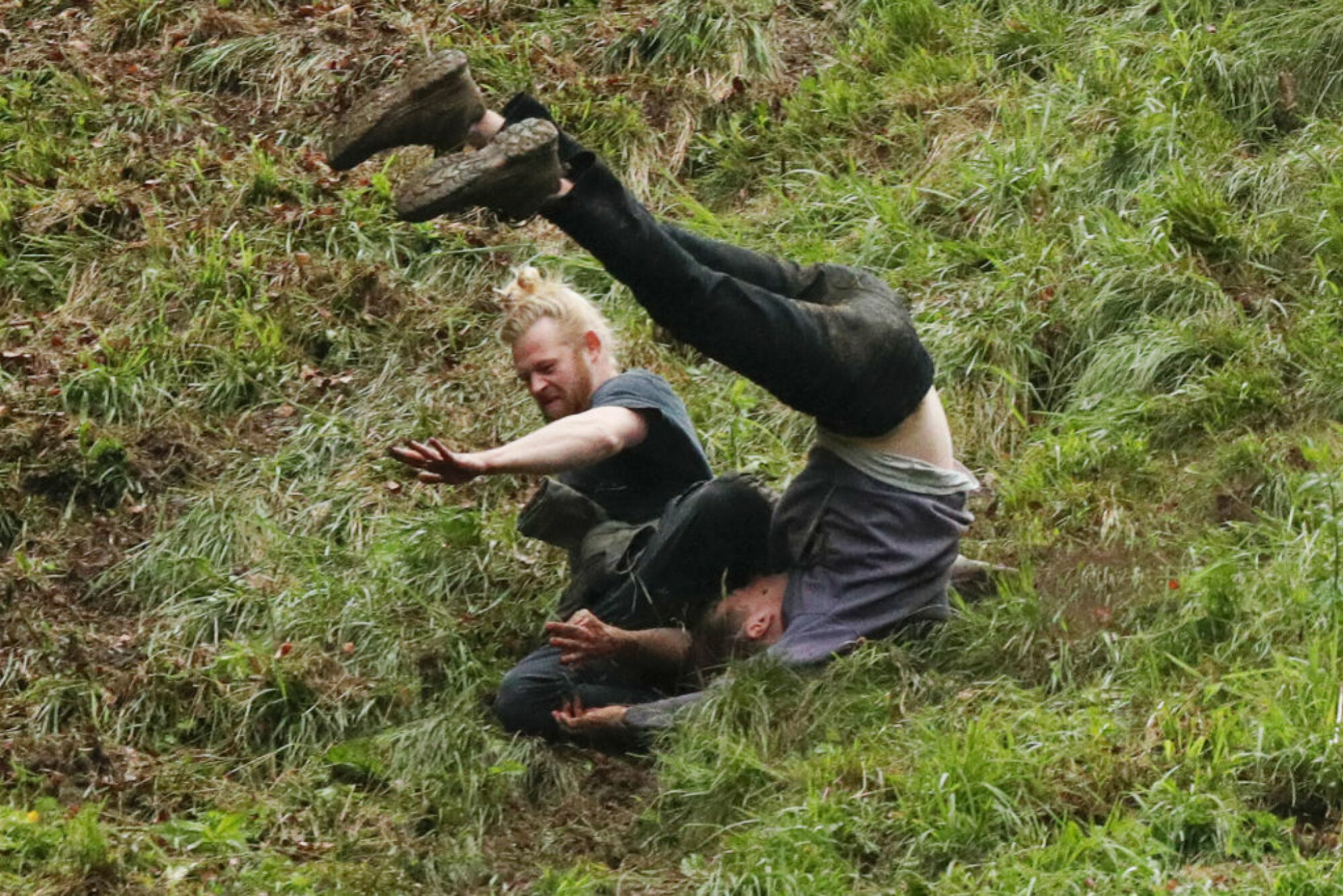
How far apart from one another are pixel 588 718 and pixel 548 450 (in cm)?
83

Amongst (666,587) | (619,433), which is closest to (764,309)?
(619,433)

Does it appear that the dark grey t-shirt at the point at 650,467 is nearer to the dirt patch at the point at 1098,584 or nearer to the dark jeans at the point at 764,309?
the dark jeans at the point at 764,309

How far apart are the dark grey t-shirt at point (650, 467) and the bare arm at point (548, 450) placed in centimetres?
10

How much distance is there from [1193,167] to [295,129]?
423 centimetres

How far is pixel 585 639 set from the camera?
572cm

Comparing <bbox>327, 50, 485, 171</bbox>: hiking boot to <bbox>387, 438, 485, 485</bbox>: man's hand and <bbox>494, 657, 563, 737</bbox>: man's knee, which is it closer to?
<bbox>387, 438, 485, 485</bbox>: man's hand

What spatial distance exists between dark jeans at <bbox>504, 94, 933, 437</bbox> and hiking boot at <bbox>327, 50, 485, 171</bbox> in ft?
0.51

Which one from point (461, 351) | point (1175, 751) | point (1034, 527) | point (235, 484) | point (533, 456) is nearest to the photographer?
point (1175, 751)

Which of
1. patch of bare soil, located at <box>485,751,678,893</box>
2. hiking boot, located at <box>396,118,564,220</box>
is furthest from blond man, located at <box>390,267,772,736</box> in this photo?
hiking boot, located at <box>396,118,564,220</box>

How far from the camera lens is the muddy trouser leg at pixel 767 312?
5.21 meters

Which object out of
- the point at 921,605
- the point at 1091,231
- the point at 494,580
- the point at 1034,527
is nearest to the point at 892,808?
the point at 921,605

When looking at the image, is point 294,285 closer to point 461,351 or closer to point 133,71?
point 461,351

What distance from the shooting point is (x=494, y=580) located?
6703mm

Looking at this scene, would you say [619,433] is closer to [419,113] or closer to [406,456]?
[406,456]
